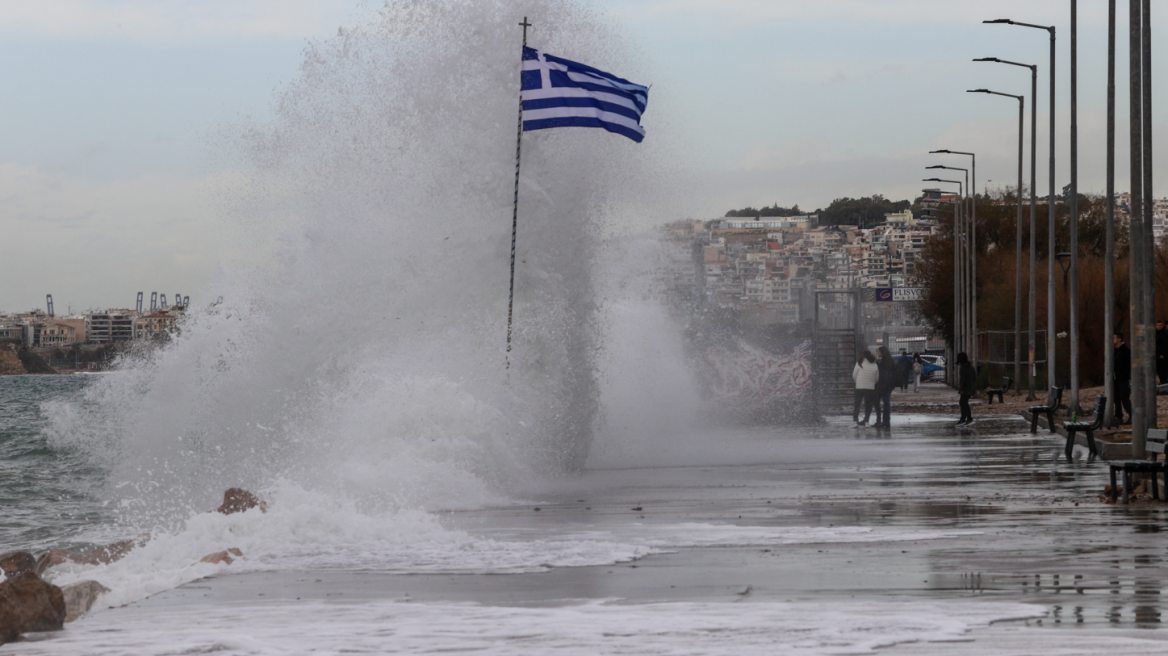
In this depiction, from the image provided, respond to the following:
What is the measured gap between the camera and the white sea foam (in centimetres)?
668

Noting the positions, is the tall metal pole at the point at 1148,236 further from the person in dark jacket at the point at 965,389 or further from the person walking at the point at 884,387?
the person walking at the point at 884,387

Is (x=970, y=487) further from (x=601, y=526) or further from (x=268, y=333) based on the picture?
(x=268, y=333)

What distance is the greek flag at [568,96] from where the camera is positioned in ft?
57.1

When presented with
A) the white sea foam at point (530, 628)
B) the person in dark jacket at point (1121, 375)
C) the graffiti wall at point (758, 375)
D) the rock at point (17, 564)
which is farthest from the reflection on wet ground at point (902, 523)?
the graffiti wall at point (758, 375)

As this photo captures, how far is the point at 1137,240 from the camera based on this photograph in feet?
54.3

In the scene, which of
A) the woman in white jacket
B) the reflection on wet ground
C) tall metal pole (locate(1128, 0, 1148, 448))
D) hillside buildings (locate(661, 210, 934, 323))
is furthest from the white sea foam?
hillside buildings (locate(661, 210, 934, 323))

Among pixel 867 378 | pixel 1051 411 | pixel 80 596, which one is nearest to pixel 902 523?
pixel 80 596

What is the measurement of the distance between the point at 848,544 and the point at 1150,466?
4117 mm

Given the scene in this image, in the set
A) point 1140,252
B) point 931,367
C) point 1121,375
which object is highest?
point 1140,252

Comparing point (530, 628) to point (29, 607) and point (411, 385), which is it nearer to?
point (29, 607)

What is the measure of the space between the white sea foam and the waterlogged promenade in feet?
0.06

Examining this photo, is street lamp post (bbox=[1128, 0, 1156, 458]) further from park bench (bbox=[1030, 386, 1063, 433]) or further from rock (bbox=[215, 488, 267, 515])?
rock (bbox=[215, 488, 267, 515])

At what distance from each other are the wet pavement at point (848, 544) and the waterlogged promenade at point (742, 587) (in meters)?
0.03

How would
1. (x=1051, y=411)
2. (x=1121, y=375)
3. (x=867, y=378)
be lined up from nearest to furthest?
(x=1121, y=375) → (x=1051, y=411) → (x=867, y=378)
